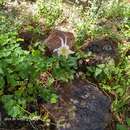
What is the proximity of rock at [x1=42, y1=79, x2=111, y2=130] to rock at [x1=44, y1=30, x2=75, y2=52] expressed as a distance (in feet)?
1.94

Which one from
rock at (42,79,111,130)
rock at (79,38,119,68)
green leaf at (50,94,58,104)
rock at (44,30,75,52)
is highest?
rock at (44,30,75,52)

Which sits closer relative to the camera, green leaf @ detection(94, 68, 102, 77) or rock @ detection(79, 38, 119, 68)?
Answer: green leaf @ detection(94, 68, 102, 77)

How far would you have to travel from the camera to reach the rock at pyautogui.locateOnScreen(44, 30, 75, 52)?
4.70 m

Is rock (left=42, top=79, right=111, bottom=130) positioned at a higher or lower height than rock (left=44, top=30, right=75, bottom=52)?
lower

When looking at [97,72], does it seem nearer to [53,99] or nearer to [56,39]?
[56,39]

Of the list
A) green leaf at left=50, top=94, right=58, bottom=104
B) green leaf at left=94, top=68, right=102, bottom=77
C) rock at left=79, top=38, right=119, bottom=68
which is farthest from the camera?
rock at left=79, top=38, right=119, bottom=68

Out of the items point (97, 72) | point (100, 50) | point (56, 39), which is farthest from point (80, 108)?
point (100, 50)

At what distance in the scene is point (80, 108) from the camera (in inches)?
164

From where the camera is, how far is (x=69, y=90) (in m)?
4.32

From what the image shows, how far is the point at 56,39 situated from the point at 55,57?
0.71 meters

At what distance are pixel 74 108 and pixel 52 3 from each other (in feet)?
6.89

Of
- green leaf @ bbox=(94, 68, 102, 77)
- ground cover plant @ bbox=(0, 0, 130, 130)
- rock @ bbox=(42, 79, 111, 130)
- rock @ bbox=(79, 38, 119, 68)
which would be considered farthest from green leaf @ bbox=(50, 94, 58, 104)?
rock @ bbox=(79, 38, 119, 68)

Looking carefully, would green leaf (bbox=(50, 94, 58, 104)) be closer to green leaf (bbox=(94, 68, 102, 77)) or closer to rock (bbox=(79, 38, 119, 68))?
green leaf (bbox=(94, 68, 102, 77))

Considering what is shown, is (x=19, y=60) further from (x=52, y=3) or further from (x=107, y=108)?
(x=52, y=3)
